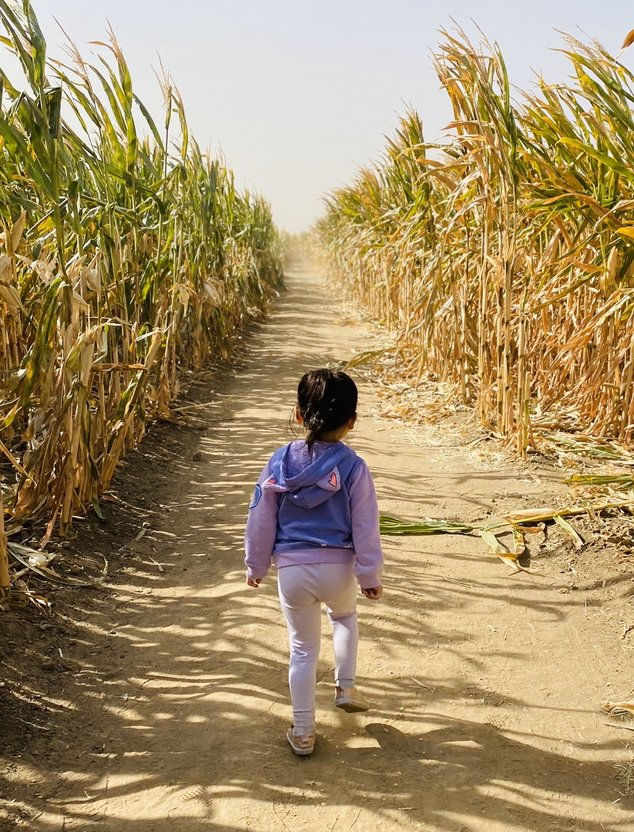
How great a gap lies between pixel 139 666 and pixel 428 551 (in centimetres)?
137

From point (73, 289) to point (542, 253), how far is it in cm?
280

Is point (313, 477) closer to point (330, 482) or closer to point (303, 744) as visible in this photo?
point (330, 482)

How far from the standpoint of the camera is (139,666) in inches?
102

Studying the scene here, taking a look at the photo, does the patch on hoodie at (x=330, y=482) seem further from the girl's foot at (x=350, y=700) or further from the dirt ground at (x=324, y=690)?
the dirt ground at (x=324, y=690)

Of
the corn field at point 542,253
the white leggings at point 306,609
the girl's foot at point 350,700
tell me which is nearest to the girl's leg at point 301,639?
the white leggings at point 306,609

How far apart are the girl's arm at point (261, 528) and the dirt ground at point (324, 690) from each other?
1.53 ft

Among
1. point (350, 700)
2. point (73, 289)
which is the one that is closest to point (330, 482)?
point (350, 700)

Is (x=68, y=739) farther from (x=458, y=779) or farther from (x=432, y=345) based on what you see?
(x=432, y=345)

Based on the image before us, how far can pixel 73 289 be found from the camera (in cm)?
322

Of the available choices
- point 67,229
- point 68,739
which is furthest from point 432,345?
point 68,739

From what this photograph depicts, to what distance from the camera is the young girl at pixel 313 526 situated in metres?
2.10

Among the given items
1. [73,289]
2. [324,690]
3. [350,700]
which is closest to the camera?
[350,700]

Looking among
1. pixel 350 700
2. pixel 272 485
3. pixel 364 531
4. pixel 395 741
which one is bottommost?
pixel 395 741

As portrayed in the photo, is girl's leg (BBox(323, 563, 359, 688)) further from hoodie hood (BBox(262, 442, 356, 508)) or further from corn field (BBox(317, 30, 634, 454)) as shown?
corn field (BBox(317, 30, 634, 454))
